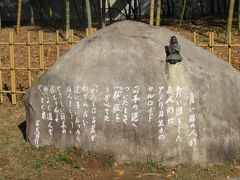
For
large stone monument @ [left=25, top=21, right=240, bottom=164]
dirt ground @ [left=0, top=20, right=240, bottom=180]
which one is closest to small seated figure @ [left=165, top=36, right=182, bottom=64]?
large stone monument @ [left=25, top=21, right=240, bottom=164]

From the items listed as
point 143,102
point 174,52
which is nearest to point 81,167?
point 143,102

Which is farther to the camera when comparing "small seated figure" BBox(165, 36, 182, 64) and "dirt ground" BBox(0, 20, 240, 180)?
"small seated figure" BBox(165, 36, 182, 64)

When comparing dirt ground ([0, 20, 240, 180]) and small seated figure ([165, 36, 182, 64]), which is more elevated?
small seated figure ([165, 36, 182, 64])

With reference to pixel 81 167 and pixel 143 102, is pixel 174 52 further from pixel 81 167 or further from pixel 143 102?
pixel 81 167

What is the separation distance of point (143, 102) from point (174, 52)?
672mm

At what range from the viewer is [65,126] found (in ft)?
18.1

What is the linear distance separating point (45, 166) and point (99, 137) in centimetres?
70

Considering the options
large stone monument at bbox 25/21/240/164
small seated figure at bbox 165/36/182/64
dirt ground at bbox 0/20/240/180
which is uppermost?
small seated figure at bbox 165/36/182/64

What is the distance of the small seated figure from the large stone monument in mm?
71

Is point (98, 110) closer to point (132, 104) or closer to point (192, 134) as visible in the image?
point (132, 104)

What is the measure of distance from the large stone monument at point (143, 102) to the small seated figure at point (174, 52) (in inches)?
2.8

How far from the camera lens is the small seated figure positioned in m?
5.22

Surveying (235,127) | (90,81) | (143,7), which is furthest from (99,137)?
(143,7)

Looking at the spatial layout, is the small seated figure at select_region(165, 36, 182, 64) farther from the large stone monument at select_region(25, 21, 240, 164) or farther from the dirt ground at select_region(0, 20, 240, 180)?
the dirt ground at select_region(0, 20, 240, 180)
